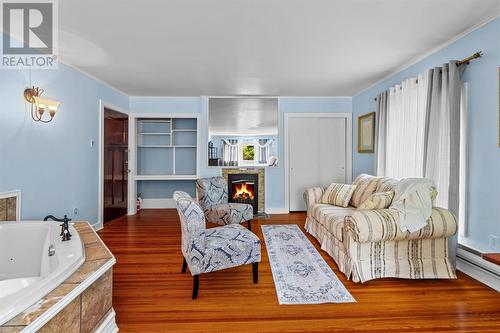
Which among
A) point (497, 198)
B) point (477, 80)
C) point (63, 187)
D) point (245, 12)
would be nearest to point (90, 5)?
point (245, 12)

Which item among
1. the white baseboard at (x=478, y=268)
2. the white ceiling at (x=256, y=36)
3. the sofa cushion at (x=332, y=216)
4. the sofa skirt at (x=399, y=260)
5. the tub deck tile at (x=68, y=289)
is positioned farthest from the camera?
the sofa cushion at (x=332, y=216)

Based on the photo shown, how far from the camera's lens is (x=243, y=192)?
5.40 meters

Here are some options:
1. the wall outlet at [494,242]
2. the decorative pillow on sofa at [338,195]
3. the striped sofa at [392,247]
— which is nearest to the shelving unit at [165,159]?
the decorative pillow on sofa at [338,195]

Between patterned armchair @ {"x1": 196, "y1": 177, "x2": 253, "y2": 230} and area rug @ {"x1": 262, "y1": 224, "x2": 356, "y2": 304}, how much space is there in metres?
0.48

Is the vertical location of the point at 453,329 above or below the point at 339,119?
below

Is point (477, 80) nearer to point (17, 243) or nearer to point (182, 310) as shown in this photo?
point (182, 310)

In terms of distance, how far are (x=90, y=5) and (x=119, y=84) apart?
8.24 feet

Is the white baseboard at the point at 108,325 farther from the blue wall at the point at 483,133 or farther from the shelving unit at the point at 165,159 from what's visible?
the shelving unit at the point at 165,159

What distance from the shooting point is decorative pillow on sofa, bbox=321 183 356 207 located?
12.1 feet

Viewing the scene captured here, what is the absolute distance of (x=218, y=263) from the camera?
2.29 meters

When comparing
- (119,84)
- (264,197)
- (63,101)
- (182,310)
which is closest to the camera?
(182,310)

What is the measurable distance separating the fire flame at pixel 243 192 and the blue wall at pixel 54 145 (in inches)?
98.0

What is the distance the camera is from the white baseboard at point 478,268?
2.32 meters

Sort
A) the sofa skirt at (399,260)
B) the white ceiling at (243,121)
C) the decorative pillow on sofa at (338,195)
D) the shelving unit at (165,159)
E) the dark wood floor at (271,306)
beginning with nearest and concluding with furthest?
the dark wood floor at (271,306) → the sofa skirt at (399,260) → the decorative pillow on sofa at (338,195) → the white ceiling at (243,121) → the shelving unit at (165,159)
